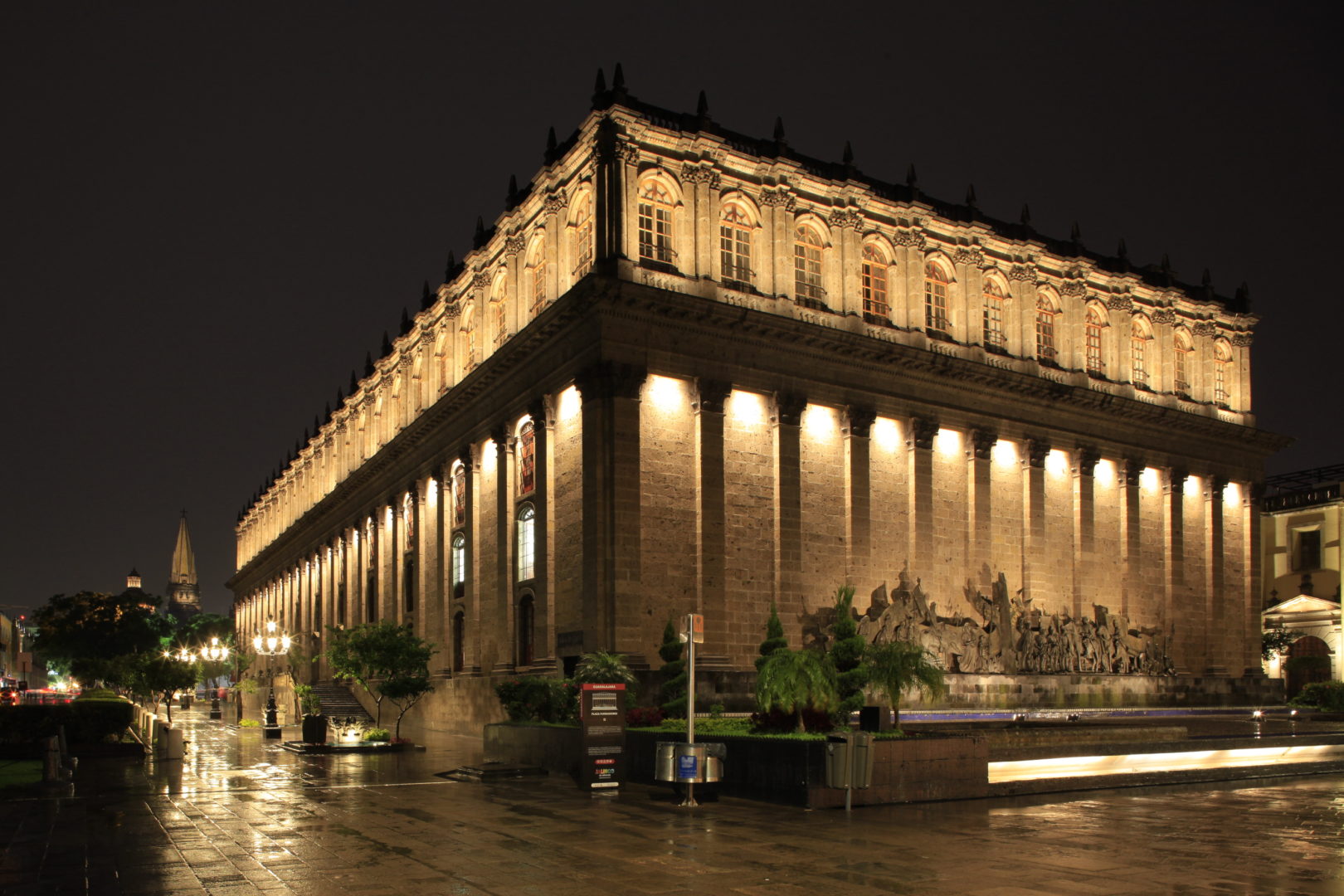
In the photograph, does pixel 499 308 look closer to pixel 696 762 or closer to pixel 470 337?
pixel 470 337

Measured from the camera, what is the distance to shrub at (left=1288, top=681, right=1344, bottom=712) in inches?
1882

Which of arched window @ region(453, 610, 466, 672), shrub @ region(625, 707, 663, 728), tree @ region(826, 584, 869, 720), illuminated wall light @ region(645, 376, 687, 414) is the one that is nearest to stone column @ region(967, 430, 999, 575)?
tree @ region(826, 584, 869, 720)

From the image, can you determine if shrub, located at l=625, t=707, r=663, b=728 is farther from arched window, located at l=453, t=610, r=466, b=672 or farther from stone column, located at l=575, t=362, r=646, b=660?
arched window, located at l=453, t=610, r=466, b=672

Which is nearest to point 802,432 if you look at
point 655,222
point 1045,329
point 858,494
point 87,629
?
point 858,494

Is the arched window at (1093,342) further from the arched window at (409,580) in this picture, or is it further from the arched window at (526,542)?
the arched window at (409,580)

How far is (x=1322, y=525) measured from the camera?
2518 inches

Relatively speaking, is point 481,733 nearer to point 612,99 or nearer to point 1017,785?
point 612,99

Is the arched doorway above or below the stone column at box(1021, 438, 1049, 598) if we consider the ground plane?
below

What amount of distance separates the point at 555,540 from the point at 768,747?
20.1 metres

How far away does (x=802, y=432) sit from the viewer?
133 feet

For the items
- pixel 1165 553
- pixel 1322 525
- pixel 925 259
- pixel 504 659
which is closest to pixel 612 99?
pixel 925 259

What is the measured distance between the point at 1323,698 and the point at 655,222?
1379 inches

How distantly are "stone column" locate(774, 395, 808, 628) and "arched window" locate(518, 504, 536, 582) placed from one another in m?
8.71

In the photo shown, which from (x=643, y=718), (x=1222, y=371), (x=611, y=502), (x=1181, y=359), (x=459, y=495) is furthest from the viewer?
(x=1222, y=371)
